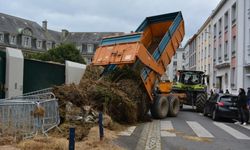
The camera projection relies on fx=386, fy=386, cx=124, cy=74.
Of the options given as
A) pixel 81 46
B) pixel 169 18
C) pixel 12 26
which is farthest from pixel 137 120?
pixel 81 46

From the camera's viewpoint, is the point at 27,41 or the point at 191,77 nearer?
the point at 191,77

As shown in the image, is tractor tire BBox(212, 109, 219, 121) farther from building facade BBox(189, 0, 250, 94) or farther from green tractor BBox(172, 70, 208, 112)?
building facade BBox(189, 0, 250, 94)

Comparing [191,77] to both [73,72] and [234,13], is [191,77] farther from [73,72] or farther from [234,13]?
[234,13]

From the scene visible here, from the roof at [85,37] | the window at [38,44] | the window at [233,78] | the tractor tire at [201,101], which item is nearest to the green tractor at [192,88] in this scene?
the tractor tire at [201,101]

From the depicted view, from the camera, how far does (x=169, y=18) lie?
17781mm

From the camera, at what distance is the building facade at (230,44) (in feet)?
102

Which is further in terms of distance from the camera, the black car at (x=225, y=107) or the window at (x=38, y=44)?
the window at (x=38, y=44)

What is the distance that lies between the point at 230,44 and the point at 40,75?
83.2 feet

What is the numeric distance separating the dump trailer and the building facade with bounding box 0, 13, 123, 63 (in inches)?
1592

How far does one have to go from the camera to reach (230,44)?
116ft

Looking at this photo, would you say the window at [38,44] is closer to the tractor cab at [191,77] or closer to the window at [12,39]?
the window at [12,39]

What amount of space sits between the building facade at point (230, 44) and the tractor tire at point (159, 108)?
15.5m

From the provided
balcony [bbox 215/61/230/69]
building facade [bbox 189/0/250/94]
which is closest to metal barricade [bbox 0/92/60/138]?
building facade [bbox 189/0/250/94]

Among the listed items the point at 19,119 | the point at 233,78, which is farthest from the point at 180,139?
the point at 233,78
